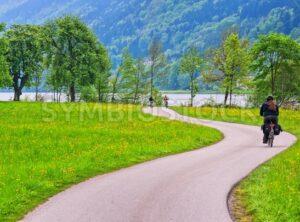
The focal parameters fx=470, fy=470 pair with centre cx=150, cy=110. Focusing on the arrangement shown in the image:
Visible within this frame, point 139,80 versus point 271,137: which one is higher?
point 139,80

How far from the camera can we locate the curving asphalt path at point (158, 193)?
A: 11.0m

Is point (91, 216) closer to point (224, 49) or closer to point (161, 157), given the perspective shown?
point (161, 157)

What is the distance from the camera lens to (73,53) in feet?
295

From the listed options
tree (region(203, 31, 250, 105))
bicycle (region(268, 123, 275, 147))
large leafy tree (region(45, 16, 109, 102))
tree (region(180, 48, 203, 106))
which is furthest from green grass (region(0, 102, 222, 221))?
tree (region(180, 48, 203, 106))

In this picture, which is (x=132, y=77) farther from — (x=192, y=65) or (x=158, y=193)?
(x=158, y=193)

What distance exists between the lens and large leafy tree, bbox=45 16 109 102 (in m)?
87.2

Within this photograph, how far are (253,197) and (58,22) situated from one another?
82.4 meters

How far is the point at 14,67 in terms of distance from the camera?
88312mm

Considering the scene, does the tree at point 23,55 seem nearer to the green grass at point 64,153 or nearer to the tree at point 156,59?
the tree at point 156,59

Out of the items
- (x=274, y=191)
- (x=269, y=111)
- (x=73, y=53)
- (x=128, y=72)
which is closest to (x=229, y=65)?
(x=73, y=53)

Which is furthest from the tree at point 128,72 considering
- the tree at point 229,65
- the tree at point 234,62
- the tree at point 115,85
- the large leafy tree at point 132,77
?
the tree at point 234,62

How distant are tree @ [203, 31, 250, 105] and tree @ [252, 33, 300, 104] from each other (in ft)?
15.9

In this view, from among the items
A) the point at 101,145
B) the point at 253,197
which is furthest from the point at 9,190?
the point at 101,145

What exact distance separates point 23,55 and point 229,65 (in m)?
38.4
